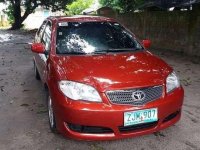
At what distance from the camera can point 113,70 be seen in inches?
165

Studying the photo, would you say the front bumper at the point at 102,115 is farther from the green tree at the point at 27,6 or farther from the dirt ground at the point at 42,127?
the green tree at the point at 27,6

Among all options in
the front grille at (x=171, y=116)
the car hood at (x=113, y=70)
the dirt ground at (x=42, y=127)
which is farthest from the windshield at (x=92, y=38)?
the front grille at (x=171, y=116)

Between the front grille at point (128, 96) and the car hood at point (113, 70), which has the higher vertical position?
the car hood at point (113, 70)

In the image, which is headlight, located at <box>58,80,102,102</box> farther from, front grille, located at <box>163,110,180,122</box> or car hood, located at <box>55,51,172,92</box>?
front grille, located at <box>163,110,180,122</box>

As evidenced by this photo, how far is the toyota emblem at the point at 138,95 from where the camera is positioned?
3.83 meters

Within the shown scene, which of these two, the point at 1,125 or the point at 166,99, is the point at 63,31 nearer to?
the point at 1,125

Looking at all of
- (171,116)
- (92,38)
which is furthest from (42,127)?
(171,116)

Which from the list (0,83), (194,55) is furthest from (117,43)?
(194,55)

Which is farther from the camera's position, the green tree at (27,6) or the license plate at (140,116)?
the green tree at (27,6)

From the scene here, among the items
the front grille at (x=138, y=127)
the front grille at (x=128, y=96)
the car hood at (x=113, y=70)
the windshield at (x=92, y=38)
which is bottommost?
the front grille at (x=138, y=127)

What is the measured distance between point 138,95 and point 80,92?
68 cm

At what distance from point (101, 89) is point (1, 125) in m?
1.93

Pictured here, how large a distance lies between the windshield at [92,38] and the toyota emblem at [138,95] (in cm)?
131

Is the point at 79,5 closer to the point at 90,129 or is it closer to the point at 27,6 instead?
the point at 27,6
